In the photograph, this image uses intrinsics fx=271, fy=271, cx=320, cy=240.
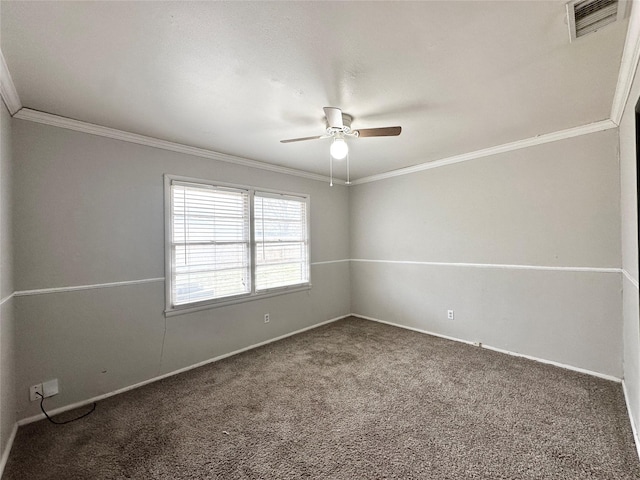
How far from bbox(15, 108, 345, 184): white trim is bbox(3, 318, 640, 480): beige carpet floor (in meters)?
2.53

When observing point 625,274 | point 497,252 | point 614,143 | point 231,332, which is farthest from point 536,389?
point 231,332

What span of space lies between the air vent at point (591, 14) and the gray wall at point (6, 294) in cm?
356

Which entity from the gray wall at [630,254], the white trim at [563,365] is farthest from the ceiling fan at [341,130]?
the white trim at [563,365]

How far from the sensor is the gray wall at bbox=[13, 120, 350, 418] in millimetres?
2270

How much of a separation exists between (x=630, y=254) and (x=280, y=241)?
365 centimetres

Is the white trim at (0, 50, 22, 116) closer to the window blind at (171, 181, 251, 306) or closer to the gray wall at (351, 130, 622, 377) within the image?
the window blind at (171, 181, 251, 306)

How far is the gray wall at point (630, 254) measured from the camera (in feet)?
6.18

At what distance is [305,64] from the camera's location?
172cm

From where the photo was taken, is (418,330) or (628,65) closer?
(628,65)

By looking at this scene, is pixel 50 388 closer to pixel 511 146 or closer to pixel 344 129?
pixel 344 129

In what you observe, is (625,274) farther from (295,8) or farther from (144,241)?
(144,241)

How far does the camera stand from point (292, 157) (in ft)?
12.0

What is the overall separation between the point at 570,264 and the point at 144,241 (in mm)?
4568

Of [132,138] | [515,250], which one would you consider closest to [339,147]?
[132,138]
